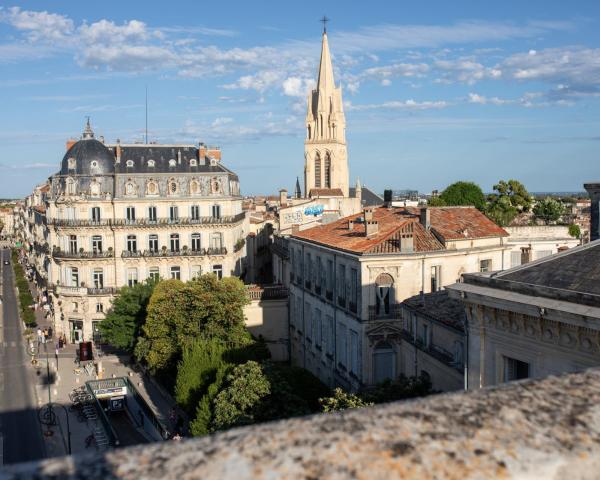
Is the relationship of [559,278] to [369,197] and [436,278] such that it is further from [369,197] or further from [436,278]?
[369,197]

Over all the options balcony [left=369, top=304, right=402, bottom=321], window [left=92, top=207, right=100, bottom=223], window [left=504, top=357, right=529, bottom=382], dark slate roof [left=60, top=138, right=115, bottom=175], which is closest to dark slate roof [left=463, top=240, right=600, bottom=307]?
window [left=504, top=357, right=529, bottom=382]

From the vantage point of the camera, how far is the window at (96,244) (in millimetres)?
57469

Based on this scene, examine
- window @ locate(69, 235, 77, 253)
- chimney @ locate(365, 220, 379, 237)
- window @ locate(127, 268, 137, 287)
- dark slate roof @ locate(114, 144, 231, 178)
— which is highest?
dark slate roof @ locate(114, 144, 231, 178)

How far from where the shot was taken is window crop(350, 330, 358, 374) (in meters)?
31.4

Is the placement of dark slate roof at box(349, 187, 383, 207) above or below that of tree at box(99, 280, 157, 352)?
above

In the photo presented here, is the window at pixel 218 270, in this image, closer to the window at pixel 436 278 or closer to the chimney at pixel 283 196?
the chimney at pixel 283 196

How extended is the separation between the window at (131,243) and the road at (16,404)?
40.5ft

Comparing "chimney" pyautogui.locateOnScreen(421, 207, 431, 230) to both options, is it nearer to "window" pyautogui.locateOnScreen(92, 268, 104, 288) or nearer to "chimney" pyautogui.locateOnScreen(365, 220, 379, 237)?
"chimney" pyautogui.locateOnScreen(365, 220, 379, 237)

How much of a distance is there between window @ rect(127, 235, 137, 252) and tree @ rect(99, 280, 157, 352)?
9.23m

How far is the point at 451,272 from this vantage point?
106 feet

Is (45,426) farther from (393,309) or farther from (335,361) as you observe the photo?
(393,309)

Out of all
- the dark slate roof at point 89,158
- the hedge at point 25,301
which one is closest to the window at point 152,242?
the dark slate roof at point 89,158

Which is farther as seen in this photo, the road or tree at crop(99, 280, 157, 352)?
tree at crop(99, 280, 157, 352)

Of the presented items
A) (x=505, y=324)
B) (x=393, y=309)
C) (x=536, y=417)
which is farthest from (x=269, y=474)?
(x=393, y=309)
